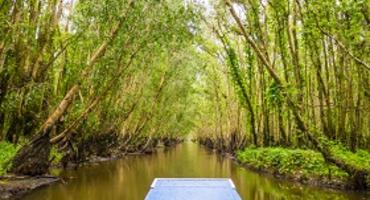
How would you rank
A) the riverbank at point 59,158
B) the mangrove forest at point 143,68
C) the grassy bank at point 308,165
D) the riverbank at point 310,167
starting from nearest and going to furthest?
the riverbank at point 59,158
the mangrove forest at point 143,68
the riverbank at point 310,167
the grassy bank at point 308,165

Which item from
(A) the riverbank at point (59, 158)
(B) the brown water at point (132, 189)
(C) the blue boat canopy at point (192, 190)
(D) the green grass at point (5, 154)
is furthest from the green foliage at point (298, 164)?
(D) the green grass at point (5, 154)

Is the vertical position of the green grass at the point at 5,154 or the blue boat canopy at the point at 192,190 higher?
the green grass at the point at 5,154

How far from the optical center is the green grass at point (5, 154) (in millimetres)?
18078

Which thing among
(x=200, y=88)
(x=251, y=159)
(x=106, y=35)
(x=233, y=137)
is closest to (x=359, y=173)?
(x=106, y=35)

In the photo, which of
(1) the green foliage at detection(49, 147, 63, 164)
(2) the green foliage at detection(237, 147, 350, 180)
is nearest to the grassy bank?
(2) the green foliage at detection(237, 147, 350, 180)

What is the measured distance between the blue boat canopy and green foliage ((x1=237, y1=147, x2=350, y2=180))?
28.2ft

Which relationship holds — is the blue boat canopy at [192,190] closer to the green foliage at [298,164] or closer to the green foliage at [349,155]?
the green foliage at [349,155]

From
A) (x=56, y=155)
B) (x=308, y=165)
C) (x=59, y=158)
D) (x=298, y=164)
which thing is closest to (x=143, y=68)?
(x=59, y=158)

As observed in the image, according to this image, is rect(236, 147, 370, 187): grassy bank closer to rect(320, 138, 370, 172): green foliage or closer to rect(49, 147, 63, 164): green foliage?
rect(320, 138, 370, 172): green foliage

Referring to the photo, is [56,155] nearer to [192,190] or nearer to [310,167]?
[310,167]

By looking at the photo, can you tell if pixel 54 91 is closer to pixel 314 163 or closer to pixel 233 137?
pixel 314 163

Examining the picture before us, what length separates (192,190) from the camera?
10.9 m

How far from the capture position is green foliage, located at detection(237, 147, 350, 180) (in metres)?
19.7

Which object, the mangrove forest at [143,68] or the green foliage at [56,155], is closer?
the mangrove forest at [143,68]
